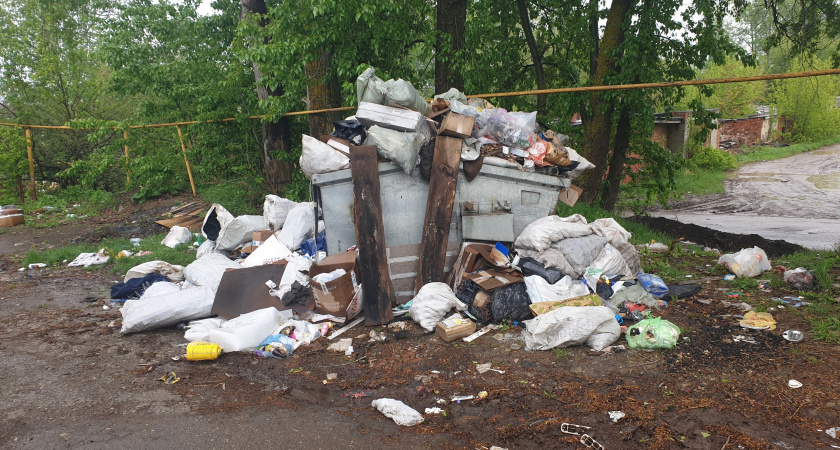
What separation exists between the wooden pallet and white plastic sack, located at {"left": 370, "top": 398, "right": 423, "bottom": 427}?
6138 mm

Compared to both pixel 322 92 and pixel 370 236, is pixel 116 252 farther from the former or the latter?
pixel 370 236

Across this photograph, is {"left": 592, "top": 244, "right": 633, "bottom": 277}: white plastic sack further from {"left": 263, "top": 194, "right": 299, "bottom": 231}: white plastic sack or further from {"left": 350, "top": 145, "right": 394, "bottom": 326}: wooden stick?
{"left": 263, "top": 194, "right": 299, "bottom": 231}: white plastic sack

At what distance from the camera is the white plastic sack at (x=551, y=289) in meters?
4.10

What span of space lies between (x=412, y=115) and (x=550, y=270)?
6.18 ft

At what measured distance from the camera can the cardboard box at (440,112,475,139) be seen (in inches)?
180

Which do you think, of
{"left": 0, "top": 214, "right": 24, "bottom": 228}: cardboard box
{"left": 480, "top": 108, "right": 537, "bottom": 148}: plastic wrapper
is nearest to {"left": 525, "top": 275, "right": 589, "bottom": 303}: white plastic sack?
{"left": 480, "top": 108, "right": 537, "bottom": 148}: plastic wrapper

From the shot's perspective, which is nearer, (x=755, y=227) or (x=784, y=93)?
(x=755, y=227)

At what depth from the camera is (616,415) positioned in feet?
8.90

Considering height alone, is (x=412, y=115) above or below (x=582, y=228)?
above

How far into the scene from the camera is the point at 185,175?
10.1 meters

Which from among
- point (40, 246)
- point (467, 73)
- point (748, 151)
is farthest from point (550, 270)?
point (748, 151)

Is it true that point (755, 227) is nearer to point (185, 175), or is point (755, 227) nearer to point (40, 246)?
point (185, 175)

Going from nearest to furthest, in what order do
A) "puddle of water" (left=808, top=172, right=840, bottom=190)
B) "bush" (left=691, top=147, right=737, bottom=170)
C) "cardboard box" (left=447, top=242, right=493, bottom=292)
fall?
"cardboard box" (left=447, top=242, right=493, bottom=292)
"puddle of water" (left=808, top=172, right=840, bottom=190)
"bush" (left=691, top=147, right=737, bottom=170)

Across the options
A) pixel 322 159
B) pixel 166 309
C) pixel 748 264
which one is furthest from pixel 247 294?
pixel 748 264
